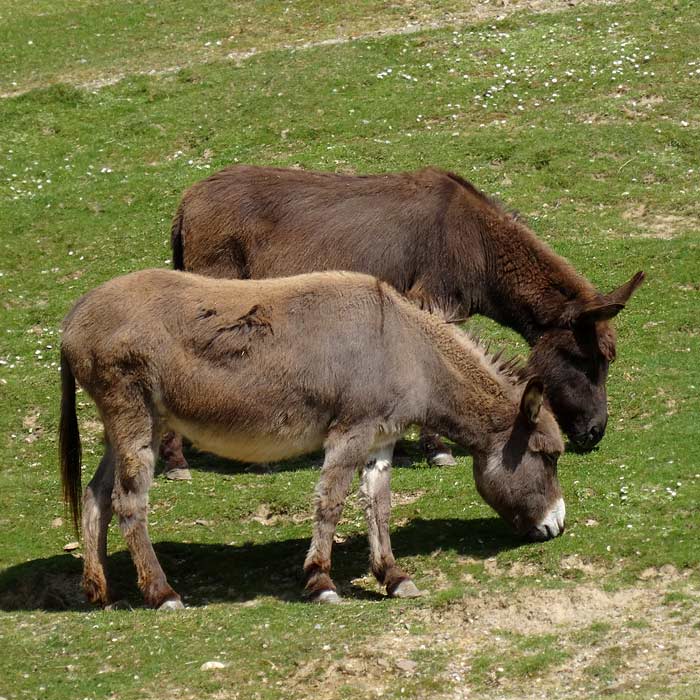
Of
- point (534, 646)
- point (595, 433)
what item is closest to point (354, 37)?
point (595, 433)

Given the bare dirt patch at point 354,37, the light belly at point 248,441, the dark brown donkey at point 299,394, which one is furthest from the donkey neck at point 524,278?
the bare dirt patch at point 354,37

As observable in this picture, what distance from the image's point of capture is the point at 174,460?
12.6 metres

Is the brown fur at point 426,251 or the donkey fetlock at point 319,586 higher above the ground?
the brown fur at point 426,251

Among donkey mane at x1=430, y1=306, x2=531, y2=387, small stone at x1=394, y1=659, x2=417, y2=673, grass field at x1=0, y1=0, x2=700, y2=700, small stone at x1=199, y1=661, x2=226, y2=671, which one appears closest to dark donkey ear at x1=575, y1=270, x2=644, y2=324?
grass field at x1=0, y1=0, x2=700, y2=700

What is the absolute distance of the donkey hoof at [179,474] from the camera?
1246 cm

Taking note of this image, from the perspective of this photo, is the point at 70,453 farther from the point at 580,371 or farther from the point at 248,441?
the point at 580,371

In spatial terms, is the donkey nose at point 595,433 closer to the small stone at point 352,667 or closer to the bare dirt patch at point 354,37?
the small stone at point 352,667

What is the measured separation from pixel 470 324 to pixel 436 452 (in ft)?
7.17

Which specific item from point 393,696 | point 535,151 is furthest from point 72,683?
point 535,151

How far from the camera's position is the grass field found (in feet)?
26.9

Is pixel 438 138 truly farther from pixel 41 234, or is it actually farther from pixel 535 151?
pixel 41 234

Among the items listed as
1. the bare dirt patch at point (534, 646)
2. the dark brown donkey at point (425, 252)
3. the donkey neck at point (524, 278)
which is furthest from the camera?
the donkey neck at point (524, 278)

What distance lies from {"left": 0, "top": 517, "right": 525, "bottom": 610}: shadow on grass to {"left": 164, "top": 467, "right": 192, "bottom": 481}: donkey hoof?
1607 millimetres

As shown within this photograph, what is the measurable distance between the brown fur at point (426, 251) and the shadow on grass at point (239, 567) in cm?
210
